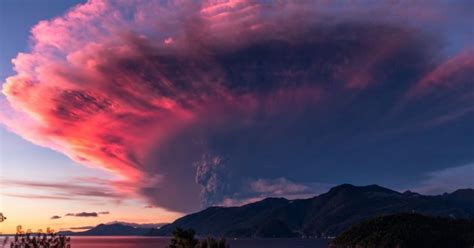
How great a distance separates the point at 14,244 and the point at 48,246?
8285 millimetres

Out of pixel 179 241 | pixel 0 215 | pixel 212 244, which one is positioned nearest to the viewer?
pixel 0 215

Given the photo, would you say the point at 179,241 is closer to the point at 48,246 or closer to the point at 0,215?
the point at 48,246

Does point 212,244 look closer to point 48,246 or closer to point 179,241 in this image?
point 179,241

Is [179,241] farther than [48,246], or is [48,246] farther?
[179,241]

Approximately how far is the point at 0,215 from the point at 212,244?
129 feet

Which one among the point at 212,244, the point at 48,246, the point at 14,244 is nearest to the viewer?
the point at 14,244

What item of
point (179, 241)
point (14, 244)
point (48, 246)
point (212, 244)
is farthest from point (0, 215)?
point (179, 241)

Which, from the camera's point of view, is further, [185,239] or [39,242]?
[185,239]

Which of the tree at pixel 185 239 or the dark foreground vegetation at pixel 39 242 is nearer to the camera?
the dark foreground vegetation at pixel 39 242

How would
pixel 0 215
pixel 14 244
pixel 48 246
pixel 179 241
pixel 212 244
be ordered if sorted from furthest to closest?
pixel 179 241 < pixel 212 244 < pixel 48 246 < pixel 14 244 < pixel 0 215

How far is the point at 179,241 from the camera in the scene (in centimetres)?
7956

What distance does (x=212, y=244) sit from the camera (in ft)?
216

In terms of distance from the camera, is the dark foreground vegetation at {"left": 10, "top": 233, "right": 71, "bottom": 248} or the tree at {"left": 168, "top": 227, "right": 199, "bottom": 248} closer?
the dark foreground vegetation at {"left": 10, "top": 233, "right": 71, "bottom": 248}

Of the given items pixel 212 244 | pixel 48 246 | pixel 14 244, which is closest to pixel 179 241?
pixel 212 244
